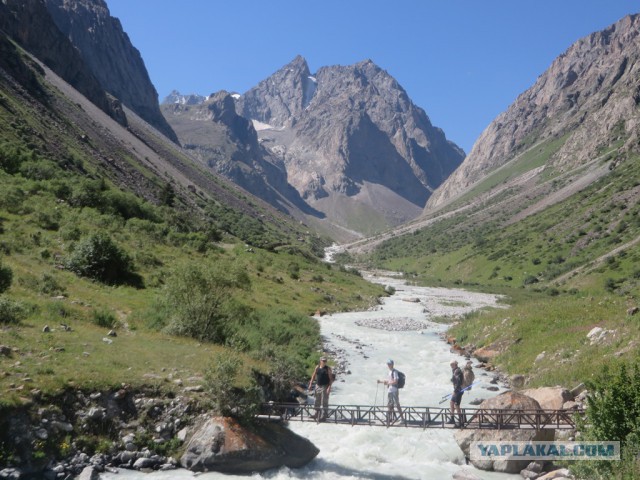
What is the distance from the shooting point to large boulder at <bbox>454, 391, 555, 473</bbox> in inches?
757

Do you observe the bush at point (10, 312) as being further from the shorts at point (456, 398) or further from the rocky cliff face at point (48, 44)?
the rocky cliff face at point (48, 44)

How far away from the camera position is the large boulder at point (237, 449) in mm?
17422

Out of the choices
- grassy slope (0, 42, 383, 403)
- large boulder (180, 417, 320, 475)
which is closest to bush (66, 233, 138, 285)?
grassy slope (0, 42, 383, 403)

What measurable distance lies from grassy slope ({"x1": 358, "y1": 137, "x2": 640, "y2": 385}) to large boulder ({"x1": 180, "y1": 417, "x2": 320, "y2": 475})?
16.5 m

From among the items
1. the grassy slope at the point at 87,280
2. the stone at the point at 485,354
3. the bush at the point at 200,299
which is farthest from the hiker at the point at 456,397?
the bush at the point at 200,299

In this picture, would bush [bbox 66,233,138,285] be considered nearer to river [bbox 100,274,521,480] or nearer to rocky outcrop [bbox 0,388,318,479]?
river [bbox 100,274,521,480]

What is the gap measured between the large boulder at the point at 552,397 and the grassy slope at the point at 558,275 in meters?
2.77

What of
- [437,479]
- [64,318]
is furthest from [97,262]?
[437,479]

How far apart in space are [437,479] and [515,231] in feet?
525

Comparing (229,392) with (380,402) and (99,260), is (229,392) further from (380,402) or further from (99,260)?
(99,260)

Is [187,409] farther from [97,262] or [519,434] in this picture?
[97,262]

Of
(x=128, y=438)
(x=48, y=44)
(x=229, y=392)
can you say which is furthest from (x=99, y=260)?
(x=48, y=44)

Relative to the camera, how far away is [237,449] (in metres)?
17.7

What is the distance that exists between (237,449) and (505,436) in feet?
38.4
